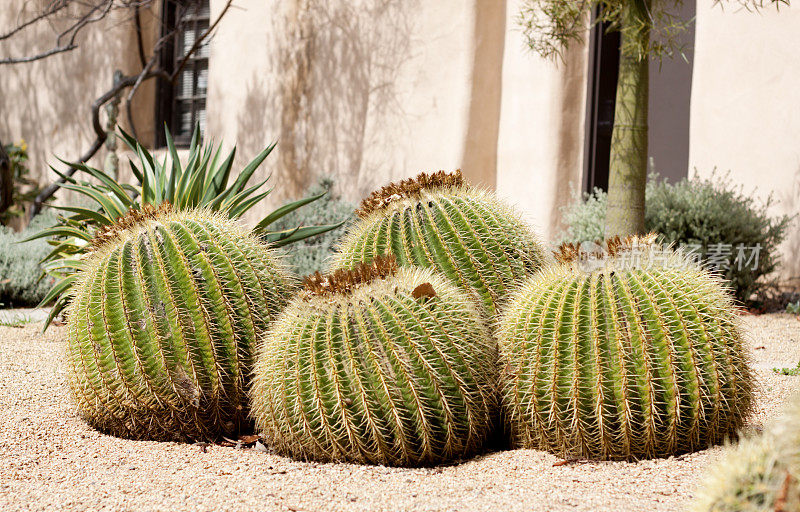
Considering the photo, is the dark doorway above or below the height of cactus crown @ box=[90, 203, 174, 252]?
above

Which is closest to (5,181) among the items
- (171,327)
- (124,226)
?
(124,226)

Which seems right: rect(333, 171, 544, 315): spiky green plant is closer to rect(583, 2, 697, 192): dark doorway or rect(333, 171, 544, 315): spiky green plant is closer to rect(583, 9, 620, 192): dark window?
rect(583, 2, 697, 192): dark doorway

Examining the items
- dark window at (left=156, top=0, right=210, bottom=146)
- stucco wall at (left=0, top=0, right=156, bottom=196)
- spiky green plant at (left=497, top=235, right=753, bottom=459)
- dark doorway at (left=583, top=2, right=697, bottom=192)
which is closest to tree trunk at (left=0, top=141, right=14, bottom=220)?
Result: stucco wall at (left=0, top=0, right=156, bottom=196)

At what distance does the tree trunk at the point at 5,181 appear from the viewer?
10.0 meters

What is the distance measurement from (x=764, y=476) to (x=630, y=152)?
149 inches

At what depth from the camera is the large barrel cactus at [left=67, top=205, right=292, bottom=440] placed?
2.91 metres

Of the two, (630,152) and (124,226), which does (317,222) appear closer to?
(630,152)

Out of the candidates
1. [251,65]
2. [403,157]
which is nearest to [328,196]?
[403,157]

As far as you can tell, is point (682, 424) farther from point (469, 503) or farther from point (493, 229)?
point (493, 229)

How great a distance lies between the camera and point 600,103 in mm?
7613

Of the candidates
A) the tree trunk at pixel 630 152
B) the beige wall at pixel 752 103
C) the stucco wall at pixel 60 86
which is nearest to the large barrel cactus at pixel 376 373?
the tree trunk at pixel 630 152

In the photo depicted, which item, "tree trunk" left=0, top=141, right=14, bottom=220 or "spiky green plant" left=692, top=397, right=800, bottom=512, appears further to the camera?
"tree trunk" left=0, top=141, right=14, bottom=220

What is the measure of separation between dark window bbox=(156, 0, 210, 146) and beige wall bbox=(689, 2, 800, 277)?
6813 millimetres

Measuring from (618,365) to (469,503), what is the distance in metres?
0.61
